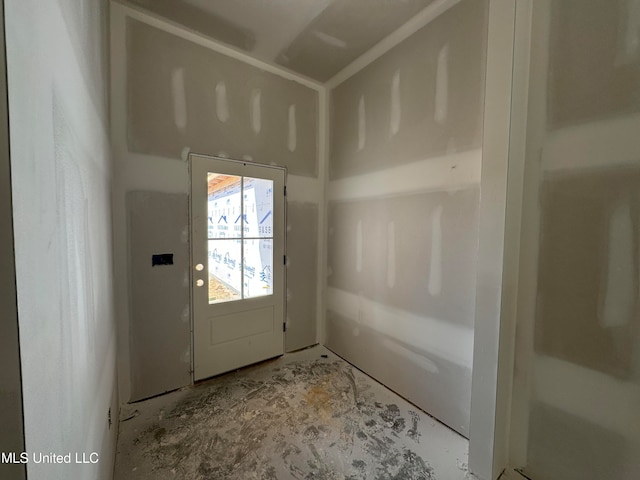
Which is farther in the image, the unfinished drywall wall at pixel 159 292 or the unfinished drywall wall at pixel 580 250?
the unfinished drywall wall at pixel 159 292

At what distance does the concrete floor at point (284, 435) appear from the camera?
60.6 inches

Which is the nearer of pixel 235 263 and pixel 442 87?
pixel 442 87

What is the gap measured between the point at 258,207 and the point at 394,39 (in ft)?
6.21

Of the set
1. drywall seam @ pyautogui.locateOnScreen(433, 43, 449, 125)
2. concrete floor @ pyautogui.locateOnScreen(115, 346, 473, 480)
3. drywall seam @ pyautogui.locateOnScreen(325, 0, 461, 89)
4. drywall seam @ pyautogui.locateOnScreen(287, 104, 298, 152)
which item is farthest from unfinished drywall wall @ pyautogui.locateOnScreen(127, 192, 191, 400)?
drywall seam @ pyautogui.locateOnScreen(433, 43, 449, 125)

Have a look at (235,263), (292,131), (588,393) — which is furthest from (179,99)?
(588,393)

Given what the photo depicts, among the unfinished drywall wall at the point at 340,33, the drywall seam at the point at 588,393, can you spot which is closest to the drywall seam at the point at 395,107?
the unfinished drywall wall at the point at 340,33

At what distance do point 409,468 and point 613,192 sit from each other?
182cm

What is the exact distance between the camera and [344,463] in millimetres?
1583

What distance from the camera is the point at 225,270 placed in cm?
249

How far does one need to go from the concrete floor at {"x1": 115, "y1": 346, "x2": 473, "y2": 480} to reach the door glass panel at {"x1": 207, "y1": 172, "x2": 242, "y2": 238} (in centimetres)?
138

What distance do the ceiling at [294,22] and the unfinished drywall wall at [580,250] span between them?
1.07 m

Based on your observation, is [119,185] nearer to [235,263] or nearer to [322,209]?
[235,263]

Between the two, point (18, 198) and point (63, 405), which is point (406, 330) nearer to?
point (63, 405)

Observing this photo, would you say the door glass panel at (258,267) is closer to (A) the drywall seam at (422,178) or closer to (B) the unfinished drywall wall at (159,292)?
(B) the unfinished drywall wall at (159,292)
